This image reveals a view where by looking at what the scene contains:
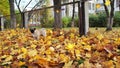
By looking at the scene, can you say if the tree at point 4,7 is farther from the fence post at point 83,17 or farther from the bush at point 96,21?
the fence post at point 83,17

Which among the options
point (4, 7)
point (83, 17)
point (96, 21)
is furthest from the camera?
point (4, 7)

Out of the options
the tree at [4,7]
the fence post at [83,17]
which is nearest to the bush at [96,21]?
the fence post at [83,17]

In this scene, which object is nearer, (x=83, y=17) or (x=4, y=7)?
(x=83, y=17)

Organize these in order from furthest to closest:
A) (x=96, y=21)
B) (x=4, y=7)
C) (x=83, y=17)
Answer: (x=4, y=7), (x=96, y=21), (x=83, y=17)

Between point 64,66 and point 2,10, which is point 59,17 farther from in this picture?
point 2,10

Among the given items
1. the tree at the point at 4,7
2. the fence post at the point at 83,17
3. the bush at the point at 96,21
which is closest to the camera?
the fence post at the point at 83,17

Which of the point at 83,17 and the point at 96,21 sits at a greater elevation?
the point at 83,17

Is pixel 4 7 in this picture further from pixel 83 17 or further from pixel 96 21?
pixel 83 17

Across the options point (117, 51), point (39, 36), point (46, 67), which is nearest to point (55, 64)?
point (46, 67)

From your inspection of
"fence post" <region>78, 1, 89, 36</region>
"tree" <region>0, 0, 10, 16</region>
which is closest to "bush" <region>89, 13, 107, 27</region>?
"fence post" <region>78, 1, 89, 36</region>

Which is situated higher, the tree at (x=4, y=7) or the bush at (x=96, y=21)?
the tree at (x=4, y=7)

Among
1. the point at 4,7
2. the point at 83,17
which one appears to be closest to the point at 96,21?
the point at 83,17

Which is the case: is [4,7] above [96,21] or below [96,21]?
above

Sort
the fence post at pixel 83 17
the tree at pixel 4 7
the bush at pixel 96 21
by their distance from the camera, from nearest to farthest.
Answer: the fence post at pixel 83 17 < the bush at pixel 96 21 < the tree at pixel 4 7
